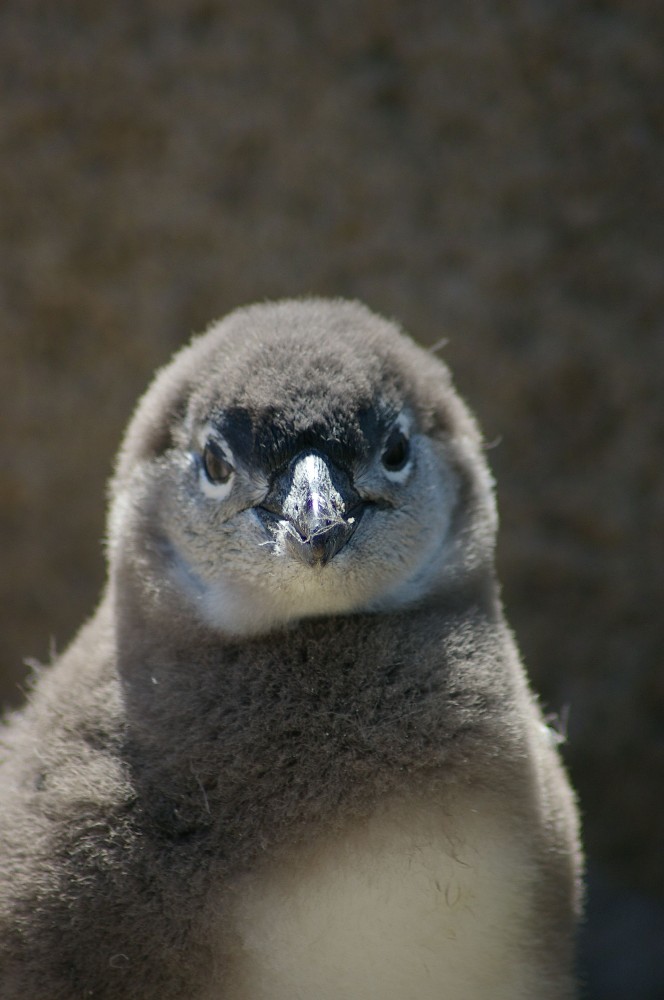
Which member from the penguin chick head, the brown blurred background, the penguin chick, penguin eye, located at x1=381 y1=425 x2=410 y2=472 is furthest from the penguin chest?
the brown blurred background

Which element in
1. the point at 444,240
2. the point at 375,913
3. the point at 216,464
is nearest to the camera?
the point at 375,913

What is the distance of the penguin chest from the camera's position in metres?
1.43

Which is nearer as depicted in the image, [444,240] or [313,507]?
[313,507]

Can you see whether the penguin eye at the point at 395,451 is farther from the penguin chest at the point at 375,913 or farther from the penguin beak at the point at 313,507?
the penguin chest at the point at 375,913

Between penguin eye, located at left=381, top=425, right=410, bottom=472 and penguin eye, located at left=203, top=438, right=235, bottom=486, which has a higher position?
penguin eye, located at left=381, top=425, right=410, bottom=472

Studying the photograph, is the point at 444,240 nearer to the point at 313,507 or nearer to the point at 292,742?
the point at 313,507

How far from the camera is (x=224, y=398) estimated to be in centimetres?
168

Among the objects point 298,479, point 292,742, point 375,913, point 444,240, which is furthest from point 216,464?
point 444,240

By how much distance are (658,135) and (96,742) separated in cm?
211

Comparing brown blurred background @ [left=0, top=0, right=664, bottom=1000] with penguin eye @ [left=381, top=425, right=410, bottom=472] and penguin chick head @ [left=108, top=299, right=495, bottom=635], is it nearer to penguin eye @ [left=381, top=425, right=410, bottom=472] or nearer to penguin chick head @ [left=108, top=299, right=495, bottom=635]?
penguin chick head @ [left=108, top=299, right=495, bottom=635]

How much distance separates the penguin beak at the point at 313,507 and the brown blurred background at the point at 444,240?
137 centimetres

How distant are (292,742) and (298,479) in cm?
39

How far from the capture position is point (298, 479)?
154 cm

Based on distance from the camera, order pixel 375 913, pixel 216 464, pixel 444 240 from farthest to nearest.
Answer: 1. pixel 444 240
2. pixel 216 464
3. pixel 375 913
